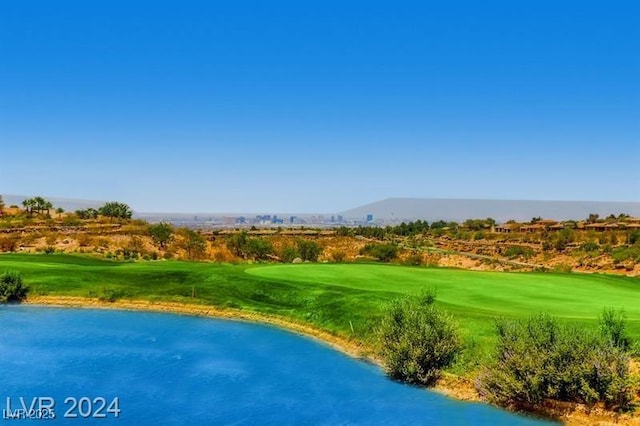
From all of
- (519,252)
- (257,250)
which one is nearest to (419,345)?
(257,250)

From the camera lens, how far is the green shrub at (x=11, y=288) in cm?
3597

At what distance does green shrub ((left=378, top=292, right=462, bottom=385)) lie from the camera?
21406mm

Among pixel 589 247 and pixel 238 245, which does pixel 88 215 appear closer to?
pixel 238 245

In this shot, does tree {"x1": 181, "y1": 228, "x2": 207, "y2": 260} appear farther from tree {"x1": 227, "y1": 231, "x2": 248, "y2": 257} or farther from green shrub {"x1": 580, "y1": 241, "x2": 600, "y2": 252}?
green shrub {"x1": 580, "y1": 241, "x2": 600, "y2": 252}

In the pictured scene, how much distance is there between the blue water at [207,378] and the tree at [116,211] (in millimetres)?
84963

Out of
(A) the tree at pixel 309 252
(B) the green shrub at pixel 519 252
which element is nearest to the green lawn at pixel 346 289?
(A) the tree at pixel 309 252

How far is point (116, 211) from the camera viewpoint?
113m

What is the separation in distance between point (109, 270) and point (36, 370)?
2045 centimetres

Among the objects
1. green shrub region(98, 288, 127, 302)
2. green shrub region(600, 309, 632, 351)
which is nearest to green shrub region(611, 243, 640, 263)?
green shrub region(600, 309, 632, 351)

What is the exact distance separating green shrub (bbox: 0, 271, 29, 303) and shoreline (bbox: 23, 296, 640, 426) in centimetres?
75

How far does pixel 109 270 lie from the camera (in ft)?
137

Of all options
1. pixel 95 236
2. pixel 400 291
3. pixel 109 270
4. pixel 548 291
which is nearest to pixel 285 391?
pixel 400 291

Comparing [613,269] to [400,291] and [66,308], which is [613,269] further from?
[66,308]

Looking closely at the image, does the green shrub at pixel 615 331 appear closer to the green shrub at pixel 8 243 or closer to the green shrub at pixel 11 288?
the green shrub at pixel 11 288
